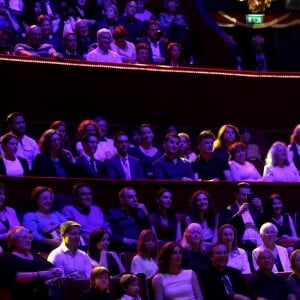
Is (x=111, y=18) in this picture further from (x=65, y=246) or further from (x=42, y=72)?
(x=65, y=246)

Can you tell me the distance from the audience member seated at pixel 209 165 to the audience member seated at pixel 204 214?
876 millimetres

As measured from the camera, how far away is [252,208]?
31.0ft

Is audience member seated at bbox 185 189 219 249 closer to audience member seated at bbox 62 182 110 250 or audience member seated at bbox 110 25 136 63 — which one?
audience member seated at bbox 62 182 110 250

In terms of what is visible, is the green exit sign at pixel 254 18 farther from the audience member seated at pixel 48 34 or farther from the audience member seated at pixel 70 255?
the audience member seated at pixel 70 255

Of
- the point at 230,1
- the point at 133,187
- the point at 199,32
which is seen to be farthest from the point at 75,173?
the point at 230,1

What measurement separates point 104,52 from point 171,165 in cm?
212

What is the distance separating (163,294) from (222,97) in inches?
191

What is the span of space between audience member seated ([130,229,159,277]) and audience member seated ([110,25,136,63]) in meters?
3.90

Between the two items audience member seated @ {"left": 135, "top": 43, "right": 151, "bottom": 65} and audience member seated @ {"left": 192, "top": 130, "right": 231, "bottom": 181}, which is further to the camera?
audience member seated @ {"left": 135, "top": 43, "right": 151, "bottom": 65}

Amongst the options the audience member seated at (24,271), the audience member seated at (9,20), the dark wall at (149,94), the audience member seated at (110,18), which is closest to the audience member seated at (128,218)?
the audience member seated at (24,271)

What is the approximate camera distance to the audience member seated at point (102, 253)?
26.5 ft

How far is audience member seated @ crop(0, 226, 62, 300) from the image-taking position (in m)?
7.21

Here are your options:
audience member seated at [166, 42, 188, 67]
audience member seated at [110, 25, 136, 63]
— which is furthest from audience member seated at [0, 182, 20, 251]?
audience member seated at [166, 42, 188, 67]

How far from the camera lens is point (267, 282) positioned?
8.15 meters
